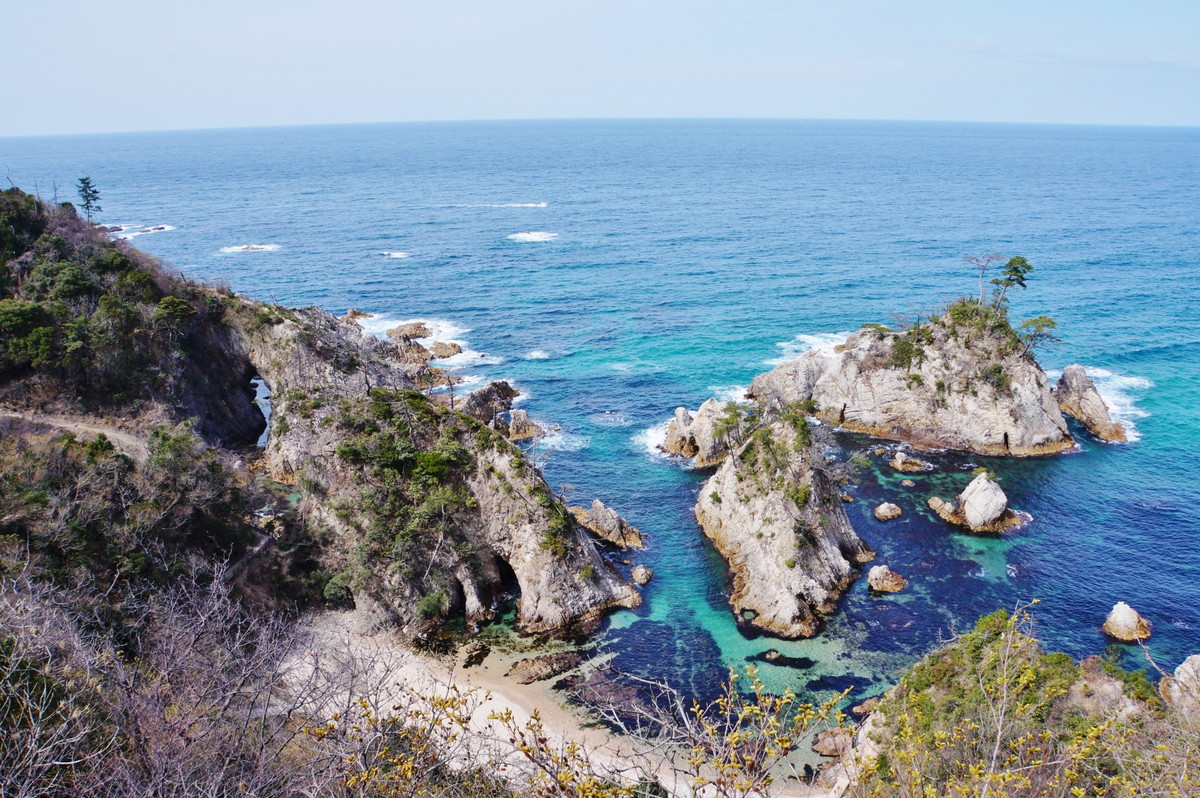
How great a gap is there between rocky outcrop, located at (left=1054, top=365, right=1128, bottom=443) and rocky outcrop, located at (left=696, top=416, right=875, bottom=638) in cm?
3114

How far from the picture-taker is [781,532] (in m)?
43.6

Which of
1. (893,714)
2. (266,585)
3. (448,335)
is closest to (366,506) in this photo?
(266,585)

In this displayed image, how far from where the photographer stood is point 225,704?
19.6 metres

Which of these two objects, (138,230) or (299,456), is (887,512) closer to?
(299,456)

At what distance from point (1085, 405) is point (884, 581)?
34.8 metres

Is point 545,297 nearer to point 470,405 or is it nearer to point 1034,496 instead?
point 470,405

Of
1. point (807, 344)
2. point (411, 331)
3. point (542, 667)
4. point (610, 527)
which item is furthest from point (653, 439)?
point (411, 331)

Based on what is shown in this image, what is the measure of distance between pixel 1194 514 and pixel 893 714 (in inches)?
1505

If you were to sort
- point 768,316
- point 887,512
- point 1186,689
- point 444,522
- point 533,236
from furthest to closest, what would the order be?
point 533,236, point 768,316, point 887,512, point 444,522, point 1186,689

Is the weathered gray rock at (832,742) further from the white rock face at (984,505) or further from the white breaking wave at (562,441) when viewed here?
the white breaking wave at (562,441)

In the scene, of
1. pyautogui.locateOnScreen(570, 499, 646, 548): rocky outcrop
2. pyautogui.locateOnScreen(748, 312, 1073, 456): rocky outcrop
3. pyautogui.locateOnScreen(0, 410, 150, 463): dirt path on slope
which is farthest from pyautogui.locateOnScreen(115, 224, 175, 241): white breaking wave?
pyautogui.locateOnScreen(748, 312, 1073, 456): rocky outcrop

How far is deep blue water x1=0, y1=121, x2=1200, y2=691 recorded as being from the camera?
42594 millimetres

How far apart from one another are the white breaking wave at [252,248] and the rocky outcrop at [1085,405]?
391ft

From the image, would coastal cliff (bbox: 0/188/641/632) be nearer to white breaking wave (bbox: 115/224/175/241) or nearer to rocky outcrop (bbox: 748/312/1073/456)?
rocky outcrop (bbox: 748/312/1073/456)
